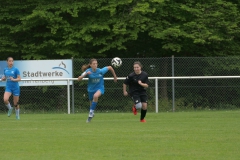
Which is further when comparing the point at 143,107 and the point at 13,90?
the point at 13,90

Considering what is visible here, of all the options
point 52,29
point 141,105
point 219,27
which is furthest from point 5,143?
point 219,27

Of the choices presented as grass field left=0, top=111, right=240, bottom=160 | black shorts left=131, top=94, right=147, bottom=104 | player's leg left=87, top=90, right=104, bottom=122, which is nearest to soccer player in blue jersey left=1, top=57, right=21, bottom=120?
player's leg left=87, top=90, right=104, bottom=122

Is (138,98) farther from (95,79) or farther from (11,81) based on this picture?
(11,81)

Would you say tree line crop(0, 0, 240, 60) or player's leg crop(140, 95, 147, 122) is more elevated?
tree line crop(0, 0, 240, 60)

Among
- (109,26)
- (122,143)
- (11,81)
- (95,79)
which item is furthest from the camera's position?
(109,26)

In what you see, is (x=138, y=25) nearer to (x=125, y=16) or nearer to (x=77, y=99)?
(x=125, y=16)

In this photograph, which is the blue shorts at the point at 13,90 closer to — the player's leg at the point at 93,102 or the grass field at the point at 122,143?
the player's leg at the point at 93,102

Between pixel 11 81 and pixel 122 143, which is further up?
pixel 11 81

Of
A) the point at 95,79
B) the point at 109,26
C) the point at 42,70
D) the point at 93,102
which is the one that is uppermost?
the point at 109,26

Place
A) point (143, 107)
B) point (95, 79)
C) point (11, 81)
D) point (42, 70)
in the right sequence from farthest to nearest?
point (42, 70)
point (11, 81)
point (95, 79)
point (143, 107)

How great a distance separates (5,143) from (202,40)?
1718 cm

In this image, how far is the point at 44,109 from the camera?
84.1 feet

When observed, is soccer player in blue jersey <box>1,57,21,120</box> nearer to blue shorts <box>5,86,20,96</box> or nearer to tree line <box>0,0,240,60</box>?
blue shorts <box>5,86,20,96</box>

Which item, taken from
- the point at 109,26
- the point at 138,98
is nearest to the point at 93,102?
the point at 138,98
